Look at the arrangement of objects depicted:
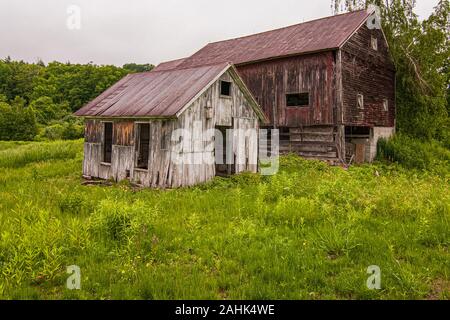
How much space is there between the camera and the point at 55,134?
4484 cm

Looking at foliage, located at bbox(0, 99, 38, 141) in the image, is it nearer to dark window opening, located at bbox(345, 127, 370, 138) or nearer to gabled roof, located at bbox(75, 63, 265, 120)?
gabled roof, located at bbox(75, 63, 265, 120)

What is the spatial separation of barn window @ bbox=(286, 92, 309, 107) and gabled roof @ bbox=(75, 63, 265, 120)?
646 cm

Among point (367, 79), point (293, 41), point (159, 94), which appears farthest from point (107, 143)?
point (367, 79)

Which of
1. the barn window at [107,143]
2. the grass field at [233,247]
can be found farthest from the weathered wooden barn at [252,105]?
the grass field at [233,247]

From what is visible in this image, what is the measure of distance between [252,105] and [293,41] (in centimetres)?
917

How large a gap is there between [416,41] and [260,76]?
11229 mm

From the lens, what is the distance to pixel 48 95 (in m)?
67.6

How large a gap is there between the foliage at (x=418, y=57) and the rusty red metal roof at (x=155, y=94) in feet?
53.7

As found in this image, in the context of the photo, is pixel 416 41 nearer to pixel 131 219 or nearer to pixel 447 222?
pixel 447 222

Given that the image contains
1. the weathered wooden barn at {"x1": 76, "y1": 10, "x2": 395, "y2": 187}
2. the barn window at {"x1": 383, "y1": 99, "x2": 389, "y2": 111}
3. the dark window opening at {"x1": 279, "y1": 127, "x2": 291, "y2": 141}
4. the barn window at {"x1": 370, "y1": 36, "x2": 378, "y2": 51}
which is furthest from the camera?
the barn window at {"x1": 383, "y1": 99, "x2": 389, "y2": 111}

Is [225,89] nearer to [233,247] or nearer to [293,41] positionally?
[233,247]

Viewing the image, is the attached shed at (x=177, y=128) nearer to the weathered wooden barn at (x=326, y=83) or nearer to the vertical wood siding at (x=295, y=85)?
the vertical wood siding at (x=295, y=85)

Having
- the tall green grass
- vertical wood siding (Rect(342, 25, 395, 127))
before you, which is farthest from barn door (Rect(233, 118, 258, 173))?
the tall green grass

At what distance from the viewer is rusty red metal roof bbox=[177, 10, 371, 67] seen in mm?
20875
